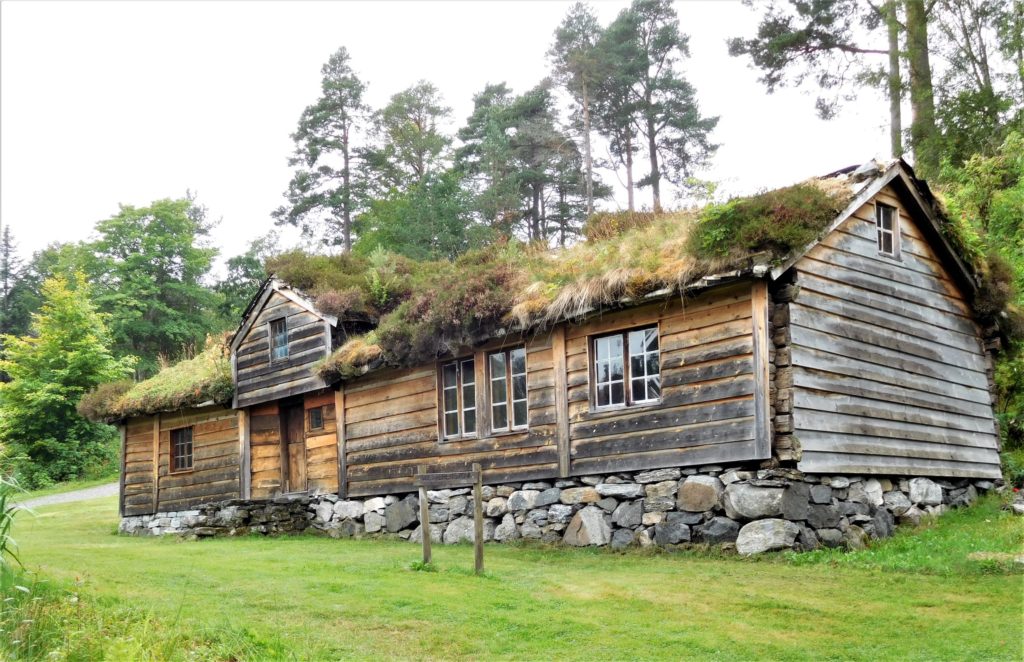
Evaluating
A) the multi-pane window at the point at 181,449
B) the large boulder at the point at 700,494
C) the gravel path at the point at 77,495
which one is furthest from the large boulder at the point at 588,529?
the gravel path at the point at 77,495

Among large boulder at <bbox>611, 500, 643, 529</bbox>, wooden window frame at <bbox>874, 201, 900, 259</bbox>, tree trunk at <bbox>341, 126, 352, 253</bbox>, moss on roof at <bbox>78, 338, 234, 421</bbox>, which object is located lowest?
large boulder at <bbox>611, 500, 643, 529</bbox>

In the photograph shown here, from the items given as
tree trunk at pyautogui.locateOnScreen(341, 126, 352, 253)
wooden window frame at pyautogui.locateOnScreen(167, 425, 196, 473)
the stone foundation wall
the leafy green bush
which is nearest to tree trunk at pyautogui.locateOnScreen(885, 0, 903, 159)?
the stone foundation wall

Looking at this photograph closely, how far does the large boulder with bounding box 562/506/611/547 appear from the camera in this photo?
561 inches

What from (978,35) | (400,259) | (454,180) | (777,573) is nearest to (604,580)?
(777,573)

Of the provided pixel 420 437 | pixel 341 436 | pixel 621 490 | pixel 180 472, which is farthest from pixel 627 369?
pixel 180 472

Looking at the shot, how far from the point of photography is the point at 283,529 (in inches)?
788

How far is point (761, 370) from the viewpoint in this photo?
12734mm

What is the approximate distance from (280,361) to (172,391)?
4157mm

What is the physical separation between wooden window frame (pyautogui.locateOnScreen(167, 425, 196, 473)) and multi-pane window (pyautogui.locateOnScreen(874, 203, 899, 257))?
16.9 meters

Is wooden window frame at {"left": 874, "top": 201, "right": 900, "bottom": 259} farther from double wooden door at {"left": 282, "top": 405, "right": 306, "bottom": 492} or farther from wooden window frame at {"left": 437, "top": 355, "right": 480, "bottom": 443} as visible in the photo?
double wooden door at {"left": 282, "top": 405, "right": 306, "bottom": 492}

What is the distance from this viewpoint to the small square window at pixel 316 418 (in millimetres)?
20641

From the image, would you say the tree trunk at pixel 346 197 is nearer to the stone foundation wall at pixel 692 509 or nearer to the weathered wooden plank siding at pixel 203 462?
the weathered wooden plank siding at pixel 203 462

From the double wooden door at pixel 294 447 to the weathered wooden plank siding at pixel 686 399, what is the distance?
28.3 feet

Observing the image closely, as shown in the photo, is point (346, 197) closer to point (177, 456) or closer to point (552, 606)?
point (177, 456)
